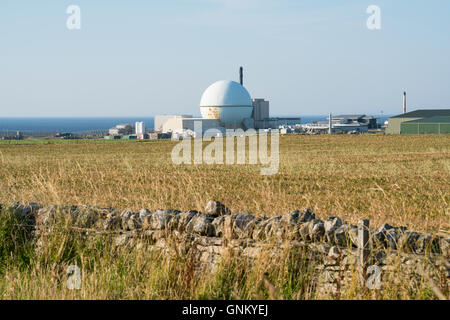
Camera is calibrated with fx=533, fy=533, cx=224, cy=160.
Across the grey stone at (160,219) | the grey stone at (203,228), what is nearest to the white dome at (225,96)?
the grey stone at (160,219)

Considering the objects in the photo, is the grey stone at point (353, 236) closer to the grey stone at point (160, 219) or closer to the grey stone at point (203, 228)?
the grey stone at point (203, 228)

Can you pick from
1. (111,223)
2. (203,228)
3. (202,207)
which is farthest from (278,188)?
(203,228)

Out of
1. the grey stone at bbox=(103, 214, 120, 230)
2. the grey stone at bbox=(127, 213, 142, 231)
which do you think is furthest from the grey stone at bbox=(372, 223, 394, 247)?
the grey stone at bbox=(103, 214, 120, 230)

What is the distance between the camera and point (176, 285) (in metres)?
6.94

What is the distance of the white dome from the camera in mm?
80062

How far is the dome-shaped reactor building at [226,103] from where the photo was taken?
262 feet

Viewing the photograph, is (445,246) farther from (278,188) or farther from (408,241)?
(278,188)

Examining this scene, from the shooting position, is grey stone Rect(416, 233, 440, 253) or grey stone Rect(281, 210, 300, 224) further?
grey stone Rect(281, 210, 300, 224)

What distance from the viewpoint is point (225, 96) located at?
80375mm

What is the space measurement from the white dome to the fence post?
73.2 metres

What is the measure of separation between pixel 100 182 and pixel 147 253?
1216 centimetres

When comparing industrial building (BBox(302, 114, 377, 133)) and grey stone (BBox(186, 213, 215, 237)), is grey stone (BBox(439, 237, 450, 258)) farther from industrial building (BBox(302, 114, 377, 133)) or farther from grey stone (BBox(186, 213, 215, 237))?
industrial building (BBox(302, 114, 377, 133))
